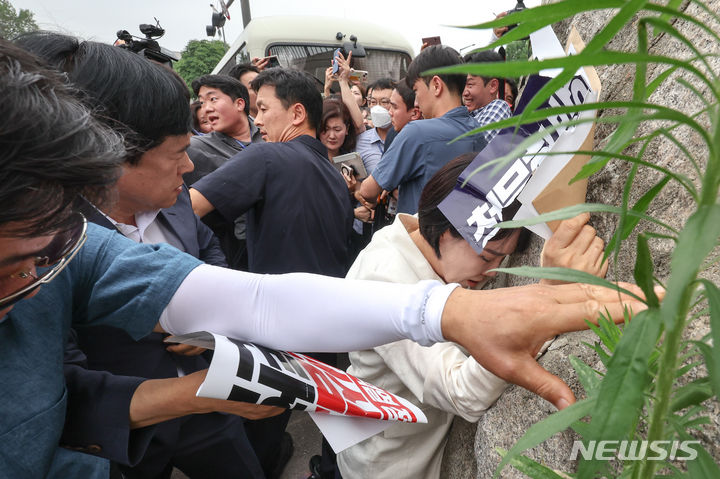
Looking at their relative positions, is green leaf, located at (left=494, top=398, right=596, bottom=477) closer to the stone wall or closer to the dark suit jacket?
the stone wall

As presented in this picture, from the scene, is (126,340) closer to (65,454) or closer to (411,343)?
(65,454)

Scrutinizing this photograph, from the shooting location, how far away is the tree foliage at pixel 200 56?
16969 mm

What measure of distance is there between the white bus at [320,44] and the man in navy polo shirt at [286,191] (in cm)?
481

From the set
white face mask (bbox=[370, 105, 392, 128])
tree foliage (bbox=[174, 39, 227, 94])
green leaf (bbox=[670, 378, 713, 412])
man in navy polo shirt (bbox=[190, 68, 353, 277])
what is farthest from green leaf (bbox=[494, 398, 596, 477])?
tree foliage (bbox=[174, 39, 227, 94])

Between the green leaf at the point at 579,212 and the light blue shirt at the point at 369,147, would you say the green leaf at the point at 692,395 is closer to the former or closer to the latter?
the green leaf at the point at 579,212

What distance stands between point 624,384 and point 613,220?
0.83 metres

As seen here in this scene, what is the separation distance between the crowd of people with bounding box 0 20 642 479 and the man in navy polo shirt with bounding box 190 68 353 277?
0.36m

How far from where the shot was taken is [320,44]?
8070 mm

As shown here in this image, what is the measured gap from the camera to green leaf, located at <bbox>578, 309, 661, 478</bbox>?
15.7 inches

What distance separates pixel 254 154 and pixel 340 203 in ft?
1.82

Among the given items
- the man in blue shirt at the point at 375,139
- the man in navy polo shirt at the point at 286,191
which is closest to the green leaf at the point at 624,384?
the man in navy polo shirt at the point at 286,191

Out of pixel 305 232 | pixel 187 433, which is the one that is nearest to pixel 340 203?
pixel 305 232

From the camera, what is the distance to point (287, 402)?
990 millimetres

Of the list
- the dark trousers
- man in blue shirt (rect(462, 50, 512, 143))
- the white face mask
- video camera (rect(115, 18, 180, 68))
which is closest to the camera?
the dark trousers
